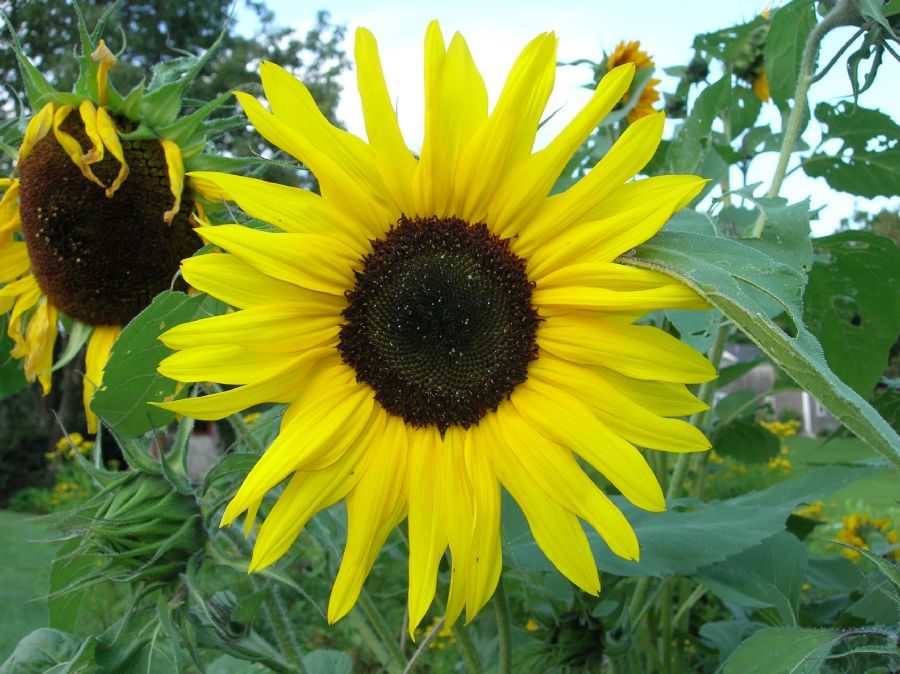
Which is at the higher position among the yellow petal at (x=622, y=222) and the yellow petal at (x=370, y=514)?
the yellow petal at (x=622, y=222)

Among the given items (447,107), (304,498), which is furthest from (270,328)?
(447,107)

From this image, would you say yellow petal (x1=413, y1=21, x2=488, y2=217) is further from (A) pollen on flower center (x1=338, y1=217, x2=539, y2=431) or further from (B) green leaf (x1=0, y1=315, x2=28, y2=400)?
(B) green leaf (x1=0, y1=315, x2=28, y2=400)

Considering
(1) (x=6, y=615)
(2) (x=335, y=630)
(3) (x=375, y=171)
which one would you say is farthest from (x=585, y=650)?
(1) (x=6, y=615)

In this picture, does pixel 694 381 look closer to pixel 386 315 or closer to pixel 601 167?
pixel 601 167

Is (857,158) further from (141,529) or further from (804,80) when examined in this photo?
(141,529)

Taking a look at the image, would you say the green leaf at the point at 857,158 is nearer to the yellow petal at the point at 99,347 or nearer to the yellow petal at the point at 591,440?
the yellow petal at the point at 591,440

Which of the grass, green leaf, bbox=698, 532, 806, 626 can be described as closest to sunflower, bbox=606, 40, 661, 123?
green leaf, bbox=698, 532, 806, 626

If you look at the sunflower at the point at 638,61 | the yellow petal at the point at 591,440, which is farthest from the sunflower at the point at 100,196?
the sunflower at the point at 638,61
